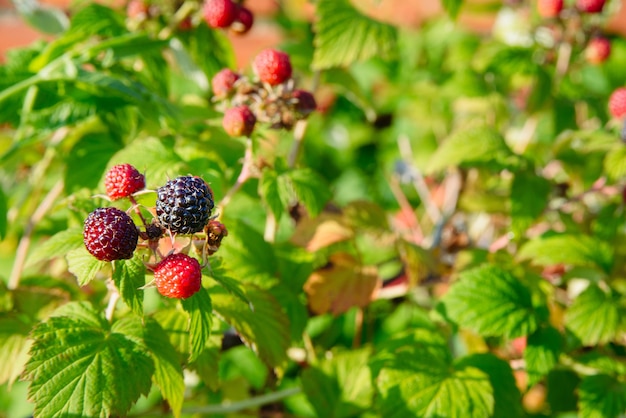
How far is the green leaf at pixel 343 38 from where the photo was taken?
131 centimetres

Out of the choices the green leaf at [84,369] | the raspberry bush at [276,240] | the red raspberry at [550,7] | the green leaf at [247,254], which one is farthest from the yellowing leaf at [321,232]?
the red raspberry at [550,7]

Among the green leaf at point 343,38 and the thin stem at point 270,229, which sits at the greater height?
the green leaf at point 343,38

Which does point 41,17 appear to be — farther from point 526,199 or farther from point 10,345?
point 526,199

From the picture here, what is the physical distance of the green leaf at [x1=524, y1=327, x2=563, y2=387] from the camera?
3.53 ft

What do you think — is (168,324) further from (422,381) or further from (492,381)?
(492,381)

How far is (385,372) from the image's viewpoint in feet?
3.45

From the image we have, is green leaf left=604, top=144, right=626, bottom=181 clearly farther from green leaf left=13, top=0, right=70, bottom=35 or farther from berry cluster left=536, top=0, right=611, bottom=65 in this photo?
green leaf left=13, top=0, right=70, bottom=35

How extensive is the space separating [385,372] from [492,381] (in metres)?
0.20

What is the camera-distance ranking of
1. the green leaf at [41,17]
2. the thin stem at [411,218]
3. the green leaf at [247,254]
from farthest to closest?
the thin stem at [411,218] < the green leaf at [41,17] < the green leaf at [247,254]

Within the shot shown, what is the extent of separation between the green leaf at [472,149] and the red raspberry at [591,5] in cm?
37

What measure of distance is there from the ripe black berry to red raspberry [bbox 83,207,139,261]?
40mm

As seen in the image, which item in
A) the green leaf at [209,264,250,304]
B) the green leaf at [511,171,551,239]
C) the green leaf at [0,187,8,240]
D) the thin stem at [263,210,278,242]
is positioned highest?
the green leaf at [209,264,250,304]

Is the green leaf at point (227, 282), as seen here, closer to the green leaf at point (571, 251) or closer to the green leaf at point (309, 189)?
the green leaf at point (309, 189)

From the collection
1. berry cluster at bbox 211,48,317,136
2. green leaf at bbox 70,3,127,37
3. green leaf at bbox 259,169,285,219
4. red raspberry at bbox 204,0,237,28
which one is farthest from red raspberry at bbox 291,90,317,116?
green leaf at bbox 70,3,127,37
